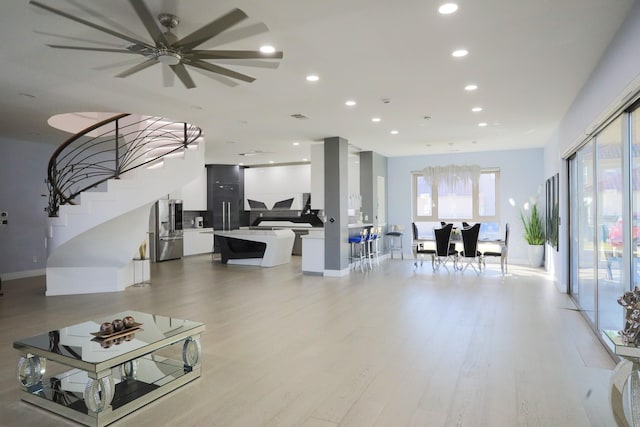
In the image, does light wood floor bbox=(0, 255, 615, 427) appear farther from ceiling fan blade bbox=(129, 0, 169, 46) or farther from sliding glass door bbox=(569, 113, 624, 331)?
ceiling fan blade bbox=(129, 0, 169, 46)

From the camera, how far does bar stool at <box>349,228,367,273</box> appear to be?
8.31 meters

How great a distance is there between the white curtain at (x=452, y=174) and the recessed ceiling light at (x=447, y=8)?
7.78m

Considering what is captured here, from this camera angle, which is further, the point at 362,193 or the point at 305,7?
the point at 362,193

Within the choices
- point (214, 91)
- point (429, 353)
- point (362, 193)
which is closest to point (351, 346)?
point (429, 353)

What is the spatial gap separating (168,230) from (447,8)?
30.2 feet

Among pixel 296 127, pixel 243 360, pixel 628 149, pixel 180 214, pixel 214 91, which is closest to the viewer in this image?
pixel 628 149

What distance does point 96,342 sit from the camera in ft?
9.20

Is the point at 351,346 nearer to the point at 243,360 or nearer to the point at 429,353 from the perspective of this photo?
the point at 429,353

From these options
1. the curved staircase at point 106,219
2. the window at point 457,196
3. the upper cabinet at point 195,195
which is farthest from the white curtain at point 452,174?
the upper cabinet at point 195,195

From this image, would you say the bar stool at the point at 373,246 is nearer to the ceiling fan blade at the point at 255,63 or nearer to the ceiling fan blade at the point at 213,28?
the ceiling fan blade at the point at 255,63

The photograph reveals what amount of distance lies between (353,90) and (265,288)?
3586 mm

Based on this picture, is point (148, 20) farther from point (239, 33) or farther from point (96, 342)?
point (96, 342)

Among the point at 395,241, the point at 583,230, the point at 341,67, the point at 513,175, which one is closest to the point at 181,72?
the point at 341,67

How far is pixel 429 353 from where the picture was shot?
3566mm
